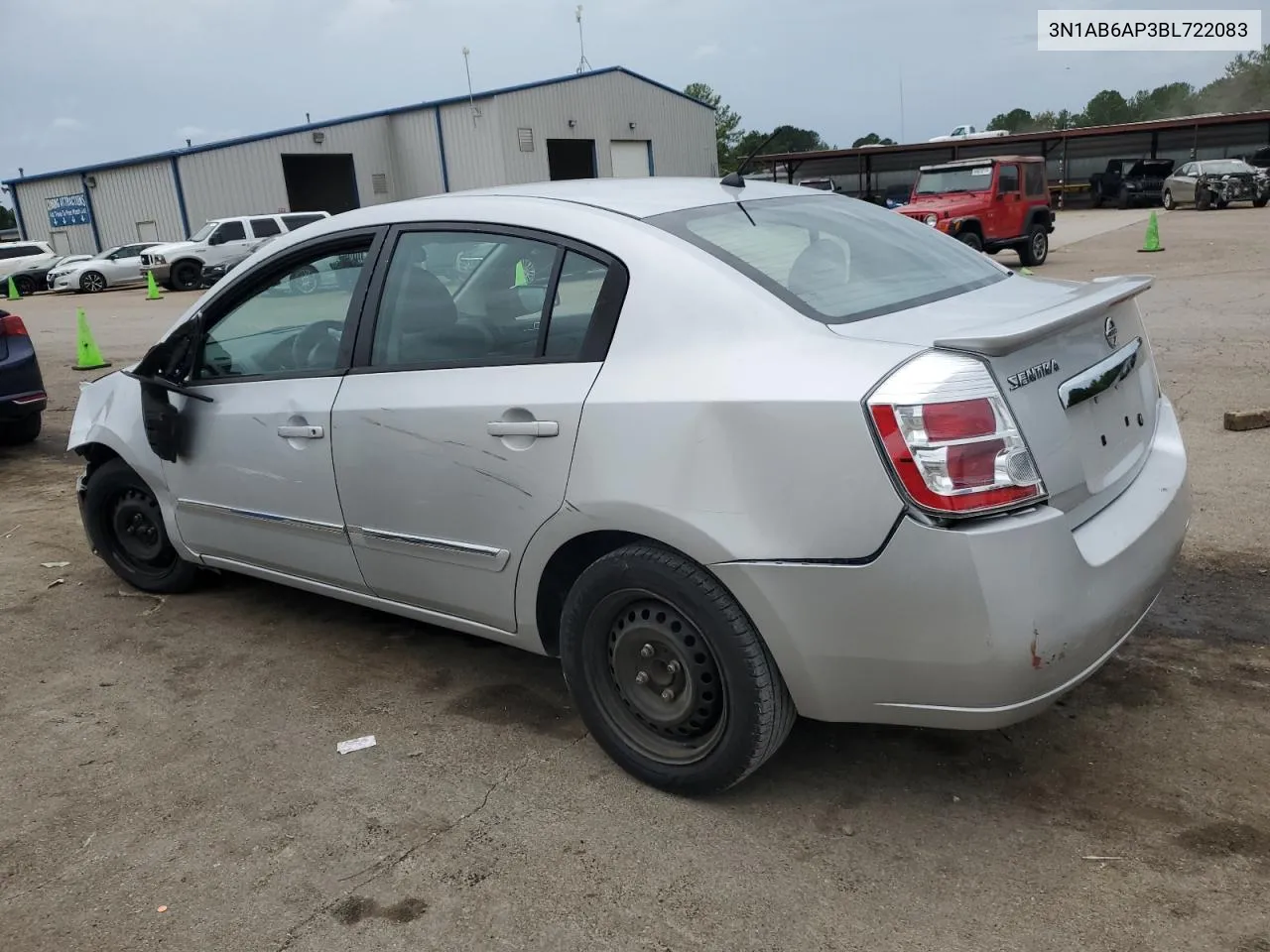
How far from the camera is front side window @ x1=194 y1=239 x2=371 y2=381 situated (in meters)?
3.63

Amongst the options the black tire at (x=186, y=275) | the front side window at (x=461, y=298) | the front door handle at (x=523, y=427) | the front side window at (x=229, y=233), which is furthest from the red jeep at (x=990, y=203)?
the black tire at (x=186, y=275)

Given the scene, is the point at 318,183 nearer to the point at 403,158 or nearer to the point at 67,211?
the point at 403,158

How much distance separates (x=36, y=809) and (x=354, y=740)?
923mm

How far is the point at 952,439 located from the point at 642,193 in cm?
149

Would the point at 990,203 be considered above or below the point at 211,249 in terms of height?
below

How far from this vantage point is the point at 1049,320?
102 inches

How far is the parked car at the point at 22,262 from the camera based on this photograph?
3189 centimetres

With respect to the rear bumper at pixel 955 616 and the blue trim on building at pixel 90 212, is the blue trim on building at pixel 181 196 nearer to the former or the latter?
the blue trim on building at pixel 90 212

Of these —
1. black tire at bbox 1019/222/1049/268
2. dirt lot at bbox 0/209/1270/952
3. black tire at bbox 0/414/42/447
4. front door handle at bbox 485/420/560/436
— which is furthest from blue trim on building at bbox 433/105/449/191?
front door handle at bbox 485/420/560/436

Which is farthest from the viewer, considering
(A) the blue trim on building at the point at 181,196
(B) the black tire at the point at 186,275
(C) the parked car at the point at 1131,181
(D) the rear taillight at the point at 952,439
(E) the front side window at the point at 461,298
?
(C) the parked car at the point at 1131,181

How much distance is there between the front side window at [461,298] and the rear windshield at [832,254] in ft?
1.46

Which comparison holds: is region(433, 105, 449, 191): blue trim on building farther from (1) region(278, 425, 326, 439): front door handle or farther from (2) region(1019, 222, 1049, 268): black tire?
(1) region(278, 425, 326, 439): front door handle

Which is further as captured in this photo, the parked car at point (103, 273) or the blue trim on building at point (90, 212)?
the blue trim on building at point (90, 212)

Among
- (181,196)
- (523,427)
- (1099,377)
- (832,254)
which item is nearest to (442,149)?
(181,196)
